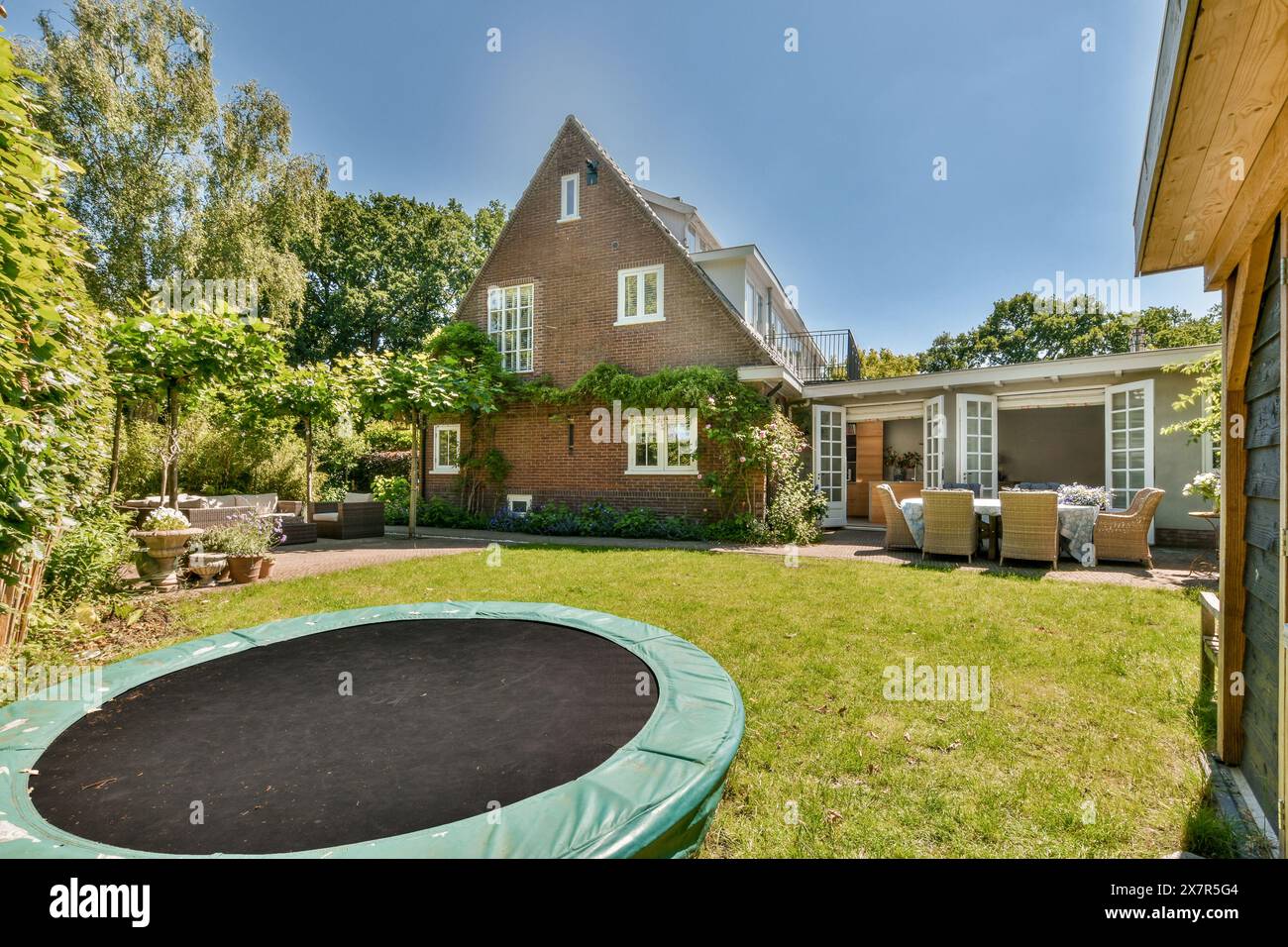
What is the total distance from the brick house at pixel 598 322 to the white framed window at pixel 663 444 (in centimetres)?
2

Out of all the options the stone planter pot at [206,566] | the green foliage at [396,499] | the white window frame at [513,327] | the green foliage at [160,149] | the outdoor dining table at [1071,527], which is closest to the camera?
the stone planter pot at [206,566]

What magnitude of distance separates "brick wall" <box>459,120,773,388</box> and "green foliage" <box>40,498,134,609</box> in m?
7.68

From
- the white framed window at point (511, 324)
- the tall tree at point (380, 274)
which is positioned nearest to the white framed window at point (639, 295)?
the white framed window at point (511, 324)

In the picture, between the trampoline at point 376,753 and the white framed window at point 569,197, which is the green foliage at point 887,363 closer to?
the white framed window at point 569,197

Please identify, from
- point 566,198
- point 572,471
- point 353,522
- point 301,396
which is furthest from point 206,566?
point 566,198

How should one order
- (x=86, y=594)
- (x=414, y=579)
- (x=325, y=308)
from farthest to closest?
(x=325, y=308), (x=414, y=579), (x=86, y=594)

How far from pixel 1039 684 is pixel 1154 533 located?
8062 millimetres

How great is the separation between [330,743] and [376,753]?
22cm

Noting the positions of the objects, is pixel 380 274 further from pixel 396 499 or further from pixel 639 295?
pixel 639 295

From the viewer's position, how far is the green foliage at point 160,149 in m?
11.9

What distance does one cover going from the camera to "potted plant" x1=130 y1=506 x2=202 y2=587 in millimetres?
5203
